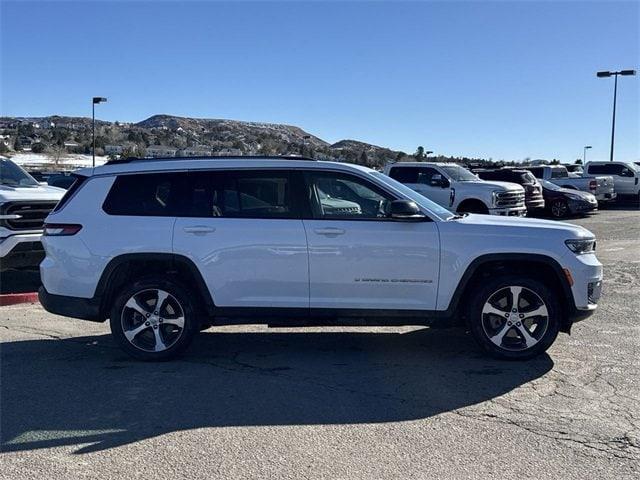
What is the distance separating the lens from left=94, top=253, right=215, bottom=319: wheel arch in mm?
5789

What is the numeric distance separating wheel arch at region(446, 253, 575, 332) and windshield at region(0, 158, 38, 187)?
24.8 ft

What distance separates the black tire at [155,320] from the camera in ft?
19.2

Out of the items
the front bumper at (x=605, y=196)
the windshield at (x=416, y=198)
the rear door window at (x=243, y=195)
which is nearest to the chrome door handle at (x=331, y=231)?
the rear door window at (x=243, y=195)

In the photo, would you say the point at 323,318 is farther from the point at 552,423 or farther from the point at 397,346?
the point at 552,423

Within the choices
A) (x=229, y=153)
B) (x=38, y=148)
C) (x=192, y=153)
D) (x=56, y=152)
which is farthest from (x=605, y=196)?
(x=38, y=148)

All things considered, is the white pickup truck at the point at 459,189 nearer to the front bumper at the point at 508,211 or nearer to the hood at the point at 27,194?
the front bumper at the point at 508,211

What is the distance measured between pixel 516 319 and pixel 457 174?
1319cm

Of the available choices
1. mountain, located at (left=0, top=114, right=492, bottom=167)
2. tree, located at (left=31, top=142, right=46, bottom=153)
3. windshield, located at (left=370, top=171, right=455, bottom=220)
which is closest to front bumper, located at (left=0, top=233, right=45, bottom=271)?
windshield, located at (left=370, top=171, right=455, bottom=220)

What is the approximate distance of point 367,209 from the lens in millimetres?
5820

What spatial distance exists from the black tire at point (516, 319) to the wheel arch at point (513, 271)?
0.29ft

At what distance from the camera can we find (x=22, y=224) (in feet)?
30.1

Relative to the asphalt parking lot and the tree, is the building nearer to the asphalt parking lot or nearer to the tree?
the tree

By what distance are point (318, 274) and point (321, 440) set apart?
186 centimetres

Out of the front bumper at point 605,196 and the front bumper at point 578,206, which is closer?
the front bumper at point 578,206
